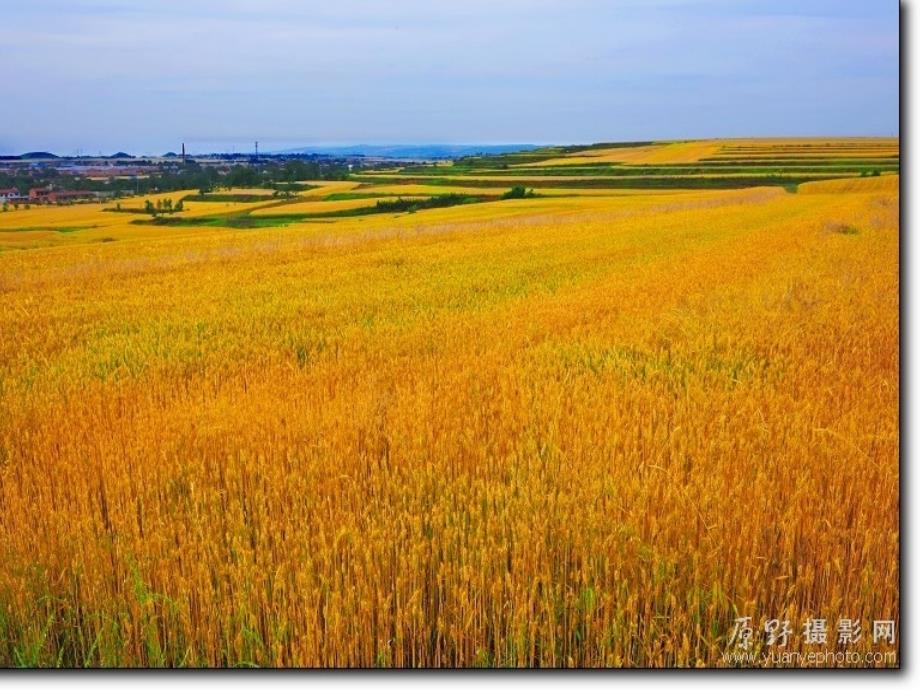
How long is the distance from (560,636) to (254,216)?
26.7 metres

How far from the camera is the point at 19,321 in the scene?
877 centimetres

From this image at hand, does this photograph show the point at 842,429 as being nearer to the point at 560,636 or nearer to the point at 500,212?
the point at 560,636

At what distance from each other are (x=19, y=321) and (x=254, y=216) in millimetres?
19911

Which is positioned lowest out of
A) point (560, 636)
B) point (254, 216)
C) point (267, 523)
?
point (560, 636)

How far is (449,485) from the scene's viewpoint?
3.90m

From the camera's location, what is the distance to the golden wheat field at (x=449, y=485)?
314 cm

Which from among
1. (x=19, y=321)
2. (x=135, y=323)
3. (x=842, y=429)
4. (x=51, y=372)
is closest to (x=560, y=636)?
(x=842, y=429)

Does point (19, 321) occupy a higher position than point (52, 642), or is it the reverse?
point (19, 321)

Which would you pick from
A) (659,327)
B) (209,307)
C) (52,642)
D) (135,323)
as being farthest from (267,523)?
(209,307)

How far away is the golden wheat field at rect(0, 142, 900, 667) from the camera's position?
3139 millimetres

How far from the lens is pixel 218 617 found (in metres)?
3.16

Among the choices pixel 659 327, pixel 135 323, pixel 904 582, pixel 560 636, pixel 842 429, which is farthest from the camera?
pixel 135 323

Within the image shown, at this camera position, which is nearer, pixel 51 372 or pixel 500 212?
pixel 51 372

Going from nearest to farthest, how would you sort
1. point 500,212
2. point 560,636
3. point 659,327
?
point 560,636 < point 659,327 < point 500,212
